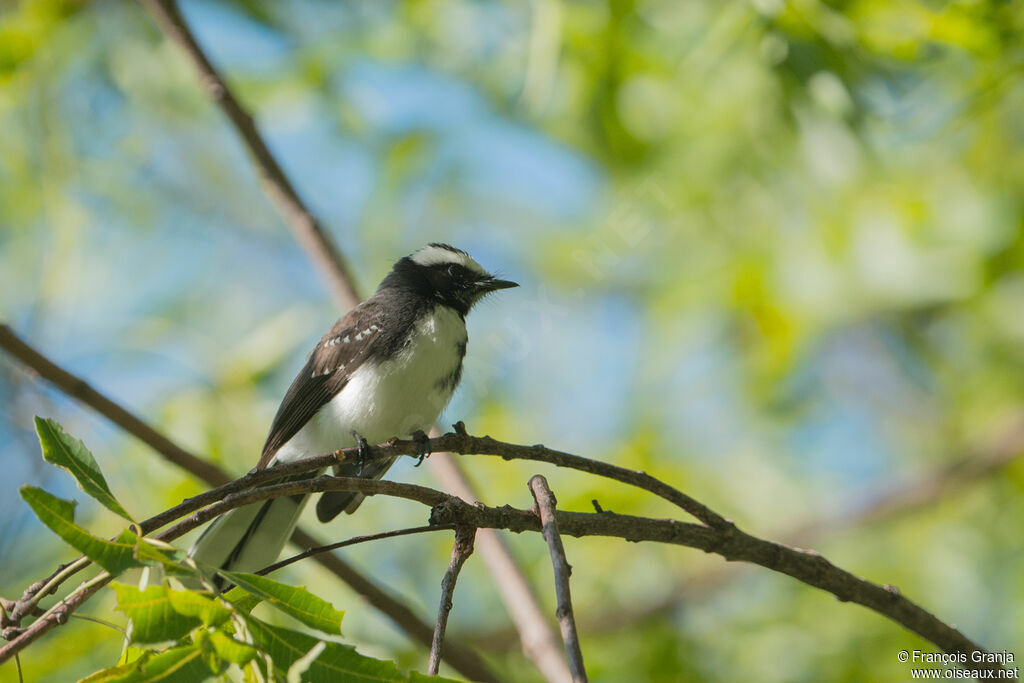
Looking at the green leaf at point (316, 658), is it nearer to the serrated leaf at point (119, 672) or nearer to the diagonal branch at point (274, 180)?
the serrated leaf at point (119, 672)

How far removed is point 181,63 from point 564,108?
2.24m

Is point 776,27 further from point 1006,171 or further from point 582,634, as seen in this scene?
point 582,634

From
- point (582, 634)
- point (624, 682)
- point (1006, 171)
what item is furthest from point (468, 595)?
point (1006, 171)

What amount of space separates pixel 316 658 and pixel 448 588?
14.0 inches

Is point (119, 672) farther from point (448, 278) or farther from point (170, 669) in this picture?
point (448, 278)

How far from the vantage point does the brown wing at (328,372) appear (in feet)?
12.5

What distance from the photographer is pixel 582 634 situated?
5.18m

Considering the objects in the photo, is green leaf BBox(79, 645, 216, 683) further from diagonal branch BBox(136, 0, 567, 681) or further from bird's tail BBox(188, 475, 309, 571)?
diagonal branch BBox(136, 0, 567, 681)

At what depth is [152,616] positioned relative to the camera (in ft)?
4.66

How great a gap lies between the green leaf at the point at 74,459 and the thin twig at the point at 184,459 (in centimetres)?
108

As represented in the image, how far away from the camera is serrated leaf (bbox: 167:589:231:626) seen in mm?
1425

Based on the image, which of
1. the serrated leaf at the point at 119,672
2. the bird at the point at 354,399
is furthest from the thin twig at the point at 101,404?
the serrated leaf at the point at 119,672

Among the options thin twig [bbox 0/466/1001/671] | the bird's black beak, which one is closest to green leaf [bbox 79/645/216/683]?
thin twig [bbox 0/466/1001/671]

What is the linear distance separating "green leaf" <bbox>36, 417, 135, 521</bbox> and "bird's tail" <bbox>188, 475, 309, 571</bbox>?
72.0 inches
